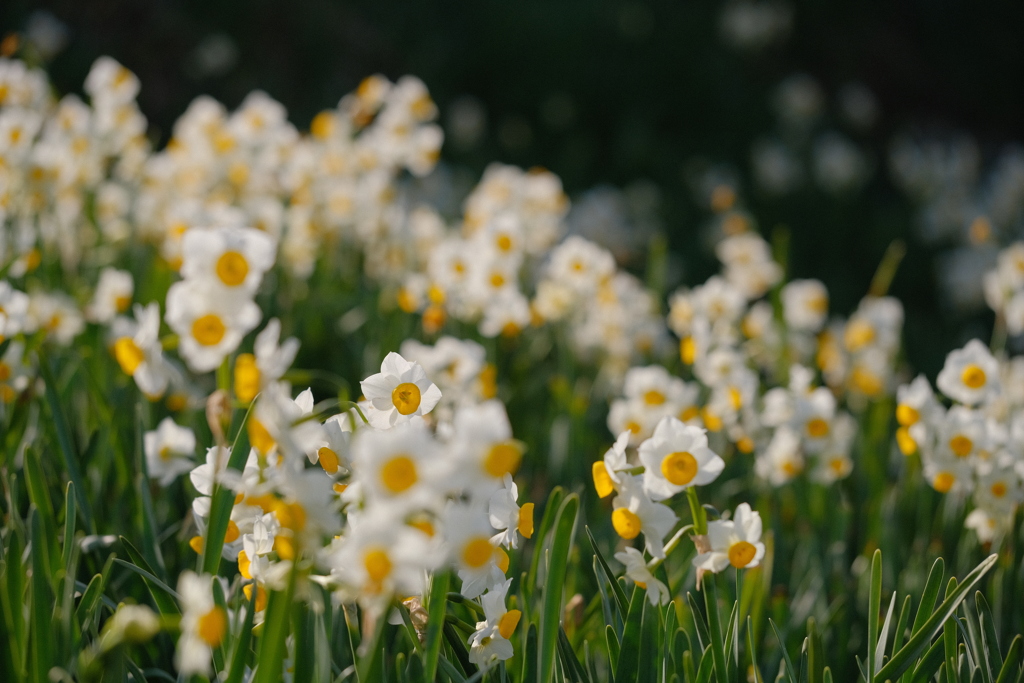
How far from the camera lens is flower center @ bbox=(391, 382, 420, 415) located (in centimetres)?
107

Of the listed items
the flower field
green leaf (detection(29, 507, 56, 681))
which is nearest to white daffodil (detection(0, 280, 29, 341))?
the flower field

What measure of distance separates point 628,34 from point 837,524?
6.08 m

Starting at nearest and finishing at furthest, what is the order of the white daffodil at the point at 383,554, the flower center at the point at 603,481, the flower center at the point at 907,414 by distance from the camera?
the white daffodil at the point at 383,554, the flower center at the point at 603,481, the flower center at the point at 907,414

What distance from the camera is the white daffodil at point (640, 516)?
116cm

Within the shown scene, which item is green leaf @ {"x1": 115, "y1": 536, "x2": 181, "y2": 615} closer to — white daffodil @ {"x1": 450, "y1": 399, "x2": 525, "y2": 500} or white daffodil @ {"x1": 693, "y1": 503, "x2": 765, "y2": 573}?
white daffodil @ {"x1": 450, "y1": 399, "x2": 525, "y2": 500}

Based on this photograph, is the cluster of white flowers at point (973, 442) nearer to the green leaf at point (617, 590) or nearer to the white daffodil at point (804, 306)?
the green leaf at point (617, 590)

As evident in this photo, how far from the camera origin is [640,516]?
46.3 inches

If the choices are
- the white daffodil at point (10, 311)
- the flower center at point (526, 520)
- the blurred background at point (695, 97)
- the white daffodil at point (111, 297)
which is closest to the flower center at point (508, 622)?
the flower center at point (526, 520)

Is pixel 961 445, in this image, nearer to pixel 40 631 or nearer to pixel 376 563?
pixel 376 563

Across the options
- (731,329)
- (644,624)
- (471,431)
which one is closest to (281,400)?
(471,431)

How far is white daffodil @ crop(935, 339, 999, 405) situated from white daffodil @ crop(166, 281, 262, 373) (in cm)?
145

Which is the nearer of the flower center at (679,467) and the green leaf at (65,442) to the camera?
the flower center at (679,467)

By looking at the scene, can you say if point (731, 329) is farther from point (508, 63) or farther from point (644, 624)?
point (508, 63)

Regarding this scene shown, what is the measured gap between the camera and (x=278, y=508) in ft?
3.02
